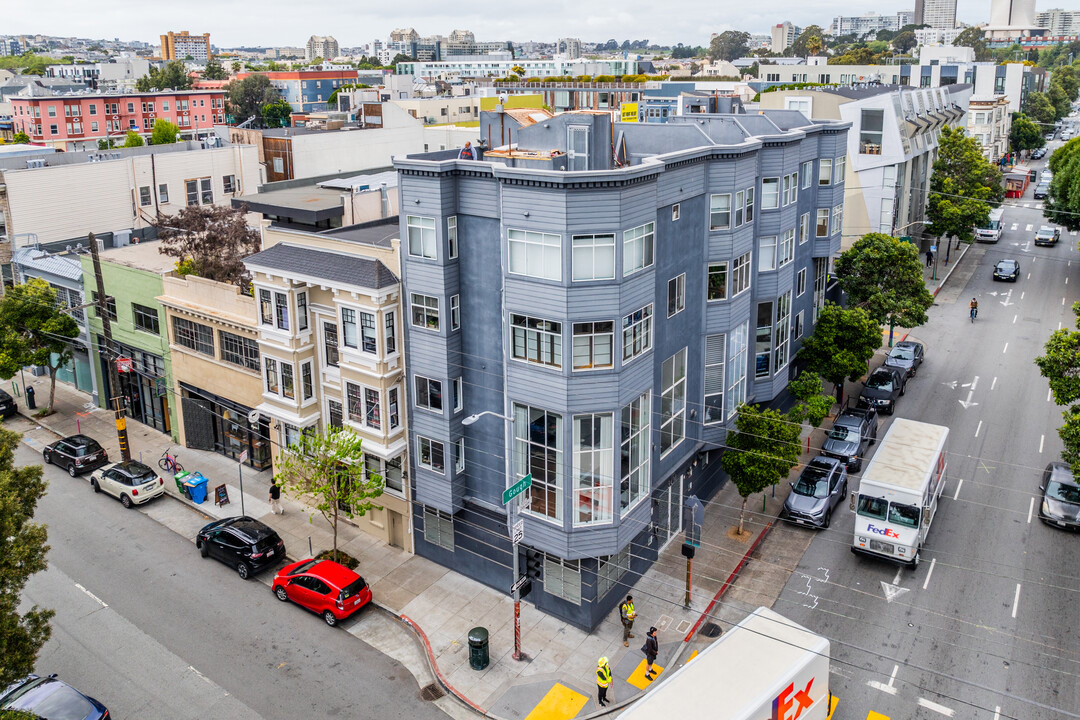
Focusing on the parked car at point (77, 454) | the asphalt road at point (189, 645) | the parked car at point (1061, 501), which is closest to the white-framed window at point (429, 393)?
the asphalt road at point (189, 645)

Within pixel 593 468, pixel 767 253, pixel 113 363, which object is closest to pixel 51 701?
pixel 593 468

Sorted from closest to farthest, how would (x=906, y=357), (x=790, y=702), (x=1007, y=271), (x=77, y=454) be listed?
1. (x=790, y=702)
2. (x=77, y=454)
3. (x=906, y=357)
4. (x=1007, y=271)

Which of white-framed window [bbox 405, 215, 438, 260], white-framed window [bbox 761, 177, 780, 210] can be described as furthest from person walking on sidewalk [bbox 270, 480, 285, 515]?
white-framed window [bbox 761, 177, 780, 210]

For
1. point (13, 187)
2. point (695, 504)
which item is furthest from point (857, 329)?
point (13, 187)

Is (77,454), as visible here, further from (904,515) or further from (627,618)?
(904,515)

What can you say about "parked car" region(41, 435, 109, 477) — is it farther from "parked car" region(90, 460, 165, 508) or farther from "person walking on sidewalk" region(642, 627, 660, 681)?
"person walking on sidewalk" region(642, 627, 660, 681)

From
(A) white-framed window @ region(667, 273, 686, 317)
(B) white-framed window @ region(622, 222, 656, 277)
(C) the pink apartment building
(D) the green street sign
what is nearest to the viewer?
(D) the green street sign

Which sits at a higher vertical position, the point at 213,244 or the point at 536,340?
the point at 213,244
